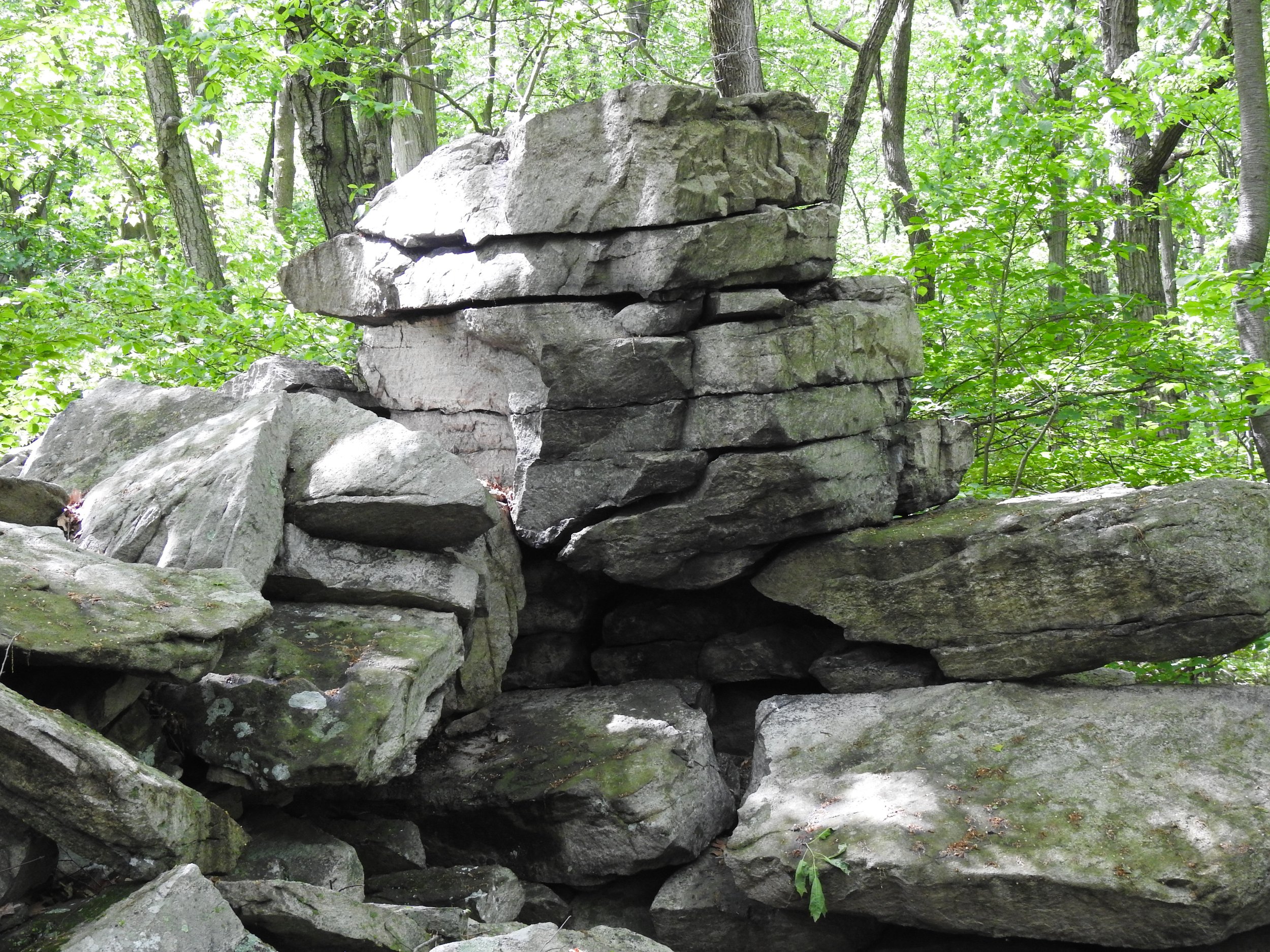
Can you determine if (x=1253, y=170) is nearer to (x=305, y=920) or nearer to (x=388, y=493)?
(x=388, y=493)

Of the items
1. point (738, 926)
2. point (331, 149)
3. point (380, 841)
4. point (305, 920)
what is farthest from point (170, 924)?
point (331, 149)

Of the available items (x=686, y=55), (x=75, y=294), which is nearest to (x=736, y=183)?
(x=75, y=294)

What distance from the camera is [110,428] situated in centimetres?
827

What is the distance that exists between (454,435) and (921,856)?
5301 millimetres

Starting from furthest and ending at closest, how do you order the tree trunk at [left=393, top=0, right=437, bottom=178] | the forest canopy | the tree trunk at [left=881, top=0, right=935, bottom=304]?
the tree trunk at [left=881, top=0, right=935, bottom=304]
the tree trunk at [left=393, top=0, right=437, bottom=178]
the forest canopy

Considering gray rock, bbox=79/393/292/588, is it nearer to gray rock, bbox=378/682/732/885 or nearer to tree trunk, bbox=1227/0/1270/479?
gray rock, bbox=378/682/732/885

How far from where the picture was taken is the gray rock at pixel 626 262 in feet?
25.1

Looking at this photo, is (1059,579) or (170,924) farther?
(1059,579)

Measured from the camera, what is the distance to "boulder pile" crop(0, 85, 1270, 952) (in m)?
5.49

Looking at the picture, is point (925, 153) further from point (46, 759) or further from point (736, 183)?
point (46, 759)

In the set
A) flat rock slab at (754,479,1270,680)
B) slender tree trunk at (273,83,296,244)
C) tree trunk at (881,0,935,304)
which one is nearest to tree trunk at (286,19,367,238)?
flat rock slab at (754,479,1270,680)

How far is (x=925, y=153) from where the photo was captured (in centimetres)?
2072

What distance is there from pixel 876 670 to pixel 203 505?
5.20 meters

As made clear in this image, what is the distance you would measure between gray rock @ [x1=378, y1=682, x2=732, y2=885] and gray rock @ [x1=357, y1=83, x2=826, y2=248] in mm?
3986
